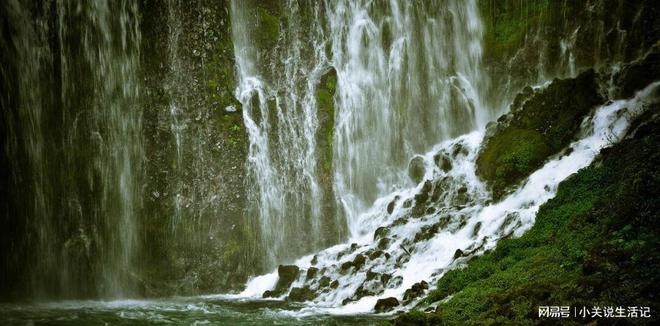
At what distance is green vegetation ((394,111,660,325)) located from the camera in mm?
7874

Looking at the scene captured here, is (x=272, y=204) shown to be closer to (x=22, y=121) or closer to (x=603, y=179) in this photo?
(x=22, y=121)

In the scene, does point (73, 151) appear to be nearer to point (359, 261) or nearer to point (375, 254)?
point (359, 261)

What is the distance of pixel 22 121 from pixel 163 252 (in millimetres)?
8979

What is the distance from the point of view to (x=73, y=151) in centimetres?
2466

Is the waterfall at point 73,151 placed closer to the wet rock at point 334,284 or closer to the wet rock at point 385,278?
the wet rock at point 334,284

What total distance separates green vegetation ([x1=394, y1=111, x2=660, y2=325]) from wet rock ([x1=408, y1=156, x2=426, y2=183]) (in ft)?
39.7

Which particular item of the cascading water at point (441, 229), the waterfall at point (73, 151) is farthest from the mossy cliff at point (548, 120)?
the waterfall at point (73, 151)

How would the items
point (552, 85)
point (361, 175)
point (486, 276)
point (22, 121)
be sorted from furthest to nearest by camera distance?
point (361, 175)
point (22, 121)
point (552, 85)
point (486, 276)

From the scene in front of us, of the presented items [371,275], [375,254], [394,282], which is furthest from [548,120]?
[371,275]

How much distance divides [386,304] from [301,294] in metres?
5.66

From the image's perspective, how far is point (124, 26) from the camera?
86.5 ft

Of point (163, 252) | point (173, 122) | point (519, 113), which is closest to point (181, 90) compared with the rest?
point (173, 122)

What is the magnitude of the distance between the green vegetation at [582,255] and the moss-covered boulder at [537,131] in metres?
4.46

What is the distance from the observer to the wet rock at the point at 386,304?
14.7 m
